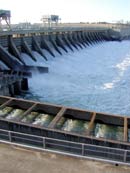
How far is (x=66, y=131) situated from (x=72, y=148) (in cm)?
147

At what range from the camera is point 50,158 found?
7957 millimetres

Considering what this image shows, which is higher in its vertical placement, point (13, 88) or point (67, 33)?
point (67, 33)

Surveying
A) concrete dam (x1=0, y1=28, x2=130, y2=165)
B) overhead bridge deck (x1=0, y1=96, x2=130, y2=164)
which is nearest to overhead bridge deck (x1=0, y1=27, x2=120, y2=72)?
concrete dam (x1=0, y1=28, x2=130, y2=165)

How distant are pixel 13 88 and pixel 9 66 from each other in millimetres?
5701

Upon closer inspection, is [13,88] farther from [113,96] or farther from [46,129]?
[46,129]

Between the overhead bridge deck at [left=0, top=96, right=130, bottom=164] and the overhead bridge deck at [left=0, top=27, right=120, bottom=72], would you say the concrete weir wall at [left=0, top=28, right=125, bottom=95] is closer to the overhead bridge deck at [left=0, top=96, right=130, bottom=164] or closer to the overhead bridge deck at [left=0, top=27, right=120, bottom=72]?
the overhead bridge deck at [left=0, top=27, right=120, bottom=72]

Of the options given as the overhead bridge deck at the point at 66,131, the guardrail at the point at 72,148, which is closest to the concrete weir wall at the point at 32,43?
the overhead bridge deck at the point at 66,131

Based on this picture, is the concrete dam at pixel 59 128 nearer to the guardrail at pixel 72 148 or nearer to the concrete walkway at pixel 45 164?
the guardrail at pixel 72 148

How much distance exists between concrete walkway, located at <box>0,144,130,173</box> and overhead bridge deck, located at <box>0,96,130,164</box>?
27cm

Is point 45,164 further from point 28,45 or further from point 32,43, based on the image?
point 32,43

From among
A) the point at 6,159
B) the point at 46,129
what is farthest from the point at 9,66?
the point at 6,159

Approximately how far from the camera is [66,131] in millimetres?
9664

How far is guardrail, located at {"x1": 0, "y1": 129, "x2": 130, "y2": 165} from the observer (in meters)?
7.85

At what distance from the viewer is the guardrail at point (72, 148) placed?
25.8 ft
